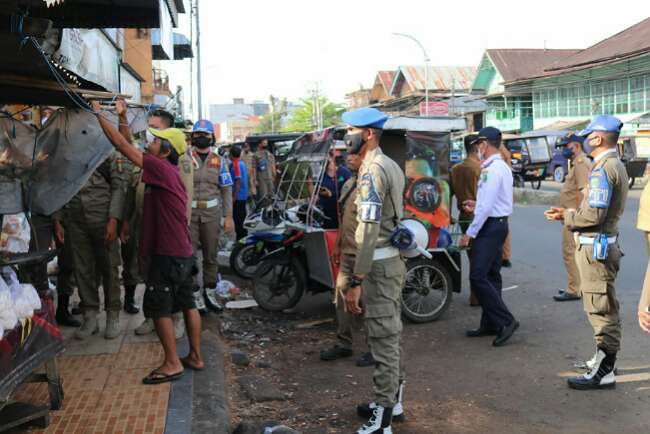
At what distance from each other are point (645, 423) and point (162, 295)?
3377 millimetres

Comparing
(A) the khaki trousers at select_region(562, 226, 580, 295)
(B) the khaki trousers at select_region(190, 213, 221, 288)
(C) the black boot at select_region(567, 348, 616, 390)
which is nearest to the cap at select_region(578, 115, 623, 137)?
(C) the black boot at select_region(567, 348, 616, 390)

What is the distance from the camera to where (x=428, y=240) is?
7031 millimetres

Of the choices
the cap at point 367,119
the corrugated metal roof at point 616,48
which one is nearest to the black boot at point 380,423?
the cap at point 367,119

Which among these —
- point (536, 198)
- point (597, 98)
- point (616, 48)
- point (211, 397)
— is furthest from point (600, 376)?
point (597, 98)

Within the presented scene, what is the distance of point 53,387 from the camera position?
422cm

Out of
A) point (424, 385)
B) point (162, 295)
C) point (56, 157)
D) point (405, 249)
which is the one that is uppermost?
point (56, 157)

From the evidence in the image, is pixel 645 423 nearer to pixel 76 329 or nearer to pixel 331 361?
pixel 331 361

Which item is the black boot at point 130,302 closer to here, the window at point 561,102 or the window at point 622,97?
the window at point 622,97

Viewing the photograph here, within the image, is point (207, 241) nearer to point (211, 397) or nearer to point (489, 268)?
point (211, 397)

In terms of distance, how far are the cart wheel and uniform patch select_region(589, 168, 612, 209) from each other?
Answer: 100 inches

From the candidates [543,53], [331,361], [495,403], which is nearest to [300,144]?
[331,361]

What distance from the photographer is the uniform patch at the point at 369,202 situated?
161 inches

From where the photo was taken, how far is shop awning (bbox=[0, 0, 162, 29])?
534 cm

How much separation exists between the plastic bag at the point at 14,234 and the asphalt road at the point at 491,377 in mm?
2105
